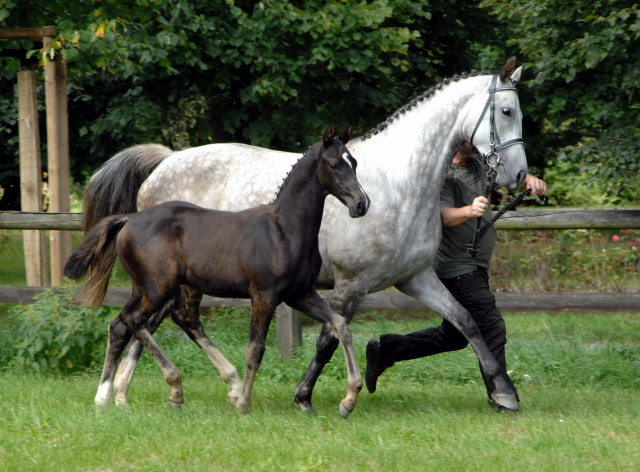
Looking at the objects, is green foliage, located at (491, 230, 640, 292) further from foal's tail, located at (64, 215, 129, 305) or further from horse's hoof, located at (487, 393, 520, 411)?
foal's tail, located at (64, 215, 129, 305)

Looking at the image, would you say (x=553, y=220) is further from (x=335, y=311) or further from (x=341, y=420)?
(x=341, y=420)

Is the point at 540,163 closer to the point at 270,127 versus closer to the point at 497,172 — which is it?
the point at 270,127

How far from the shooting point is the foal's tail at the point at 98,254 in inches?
218

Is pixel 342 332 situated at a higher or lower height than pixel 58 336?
higher

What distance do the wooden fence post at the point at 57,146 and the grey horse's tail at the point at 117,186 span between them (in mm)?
729

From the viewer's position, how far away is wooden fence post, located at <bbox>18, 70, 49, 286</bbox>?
7.61m

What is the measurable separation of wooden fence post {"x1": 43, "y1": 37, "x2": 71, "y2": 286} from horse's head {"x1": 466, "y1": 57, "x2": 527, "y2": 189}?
144 inches

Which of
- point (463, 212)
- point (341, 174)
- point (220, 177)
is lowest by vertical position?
point (220, 177)

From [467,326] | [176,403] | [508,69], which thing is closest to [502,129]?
[508,69]

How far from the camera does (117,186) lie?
6.91 m

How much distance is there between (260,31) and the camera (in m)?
9.63

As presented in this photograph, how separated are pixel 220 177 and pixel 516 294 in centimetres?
266

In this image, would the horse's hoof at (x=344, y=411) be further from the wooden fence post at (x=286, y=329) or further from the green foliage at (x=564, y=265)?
the green foliage at (x=564, y=265)

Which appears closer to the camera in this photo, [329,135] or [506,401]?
[329,135]
